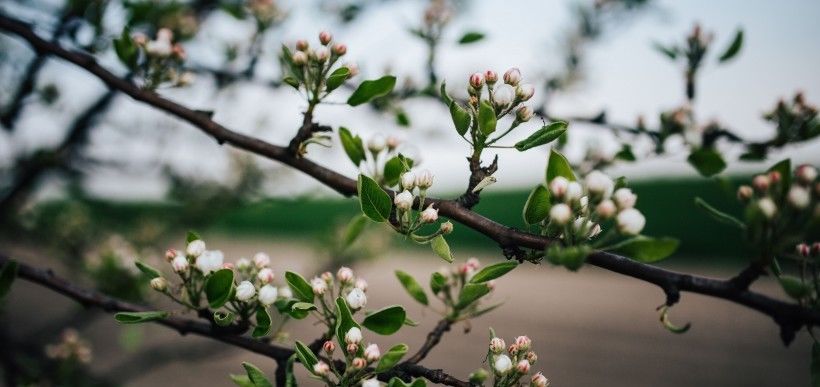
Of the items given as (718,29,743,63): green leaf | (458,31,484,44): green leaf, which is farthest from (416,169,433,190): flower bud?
(718,29,743,63): green leaf

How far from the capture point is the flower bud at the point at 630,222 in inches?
29.0

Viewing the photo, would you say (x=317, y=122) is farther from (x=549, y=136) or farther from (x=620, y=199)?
(x=620, y=199)

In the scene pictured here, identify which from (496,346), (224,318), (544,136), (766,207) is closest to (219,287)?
(224,318)

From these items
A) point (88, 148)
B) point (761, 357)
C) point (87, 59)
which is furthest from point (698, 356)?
point (87, 59)

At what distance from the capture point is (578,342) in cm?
656

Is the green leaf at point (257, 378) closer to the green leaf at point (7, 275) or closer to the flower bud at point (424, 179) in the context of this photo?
the flower bud at point (424, 179)

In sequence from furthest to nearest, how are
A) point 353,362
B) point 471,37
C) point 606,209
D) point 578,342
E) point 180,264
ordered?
point 578,342
point 471,37
point 180,264
point 353,362
point 606,209

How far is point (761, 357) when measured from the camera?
5820 millimetres

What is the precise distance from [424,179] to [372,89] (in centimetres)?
22

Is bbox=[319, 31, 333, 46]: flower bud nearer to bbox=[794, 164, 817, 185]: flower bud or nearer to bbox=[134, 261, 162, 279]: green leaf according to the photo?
bbox=[134, 261, 162, 279]: green leaf

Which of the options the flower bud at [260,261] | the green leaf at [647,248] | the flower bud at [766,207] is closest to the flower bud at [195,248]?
the flower bud at [260,261]

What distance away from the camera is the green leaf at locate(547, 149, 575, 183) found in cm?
81

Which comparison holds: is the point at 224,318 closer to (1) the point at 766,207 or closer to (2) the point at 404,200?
(2) the point at 404,200

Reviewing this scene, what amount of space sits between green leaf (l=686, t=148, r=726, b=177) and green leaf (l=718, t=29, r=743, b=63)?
0.70m
